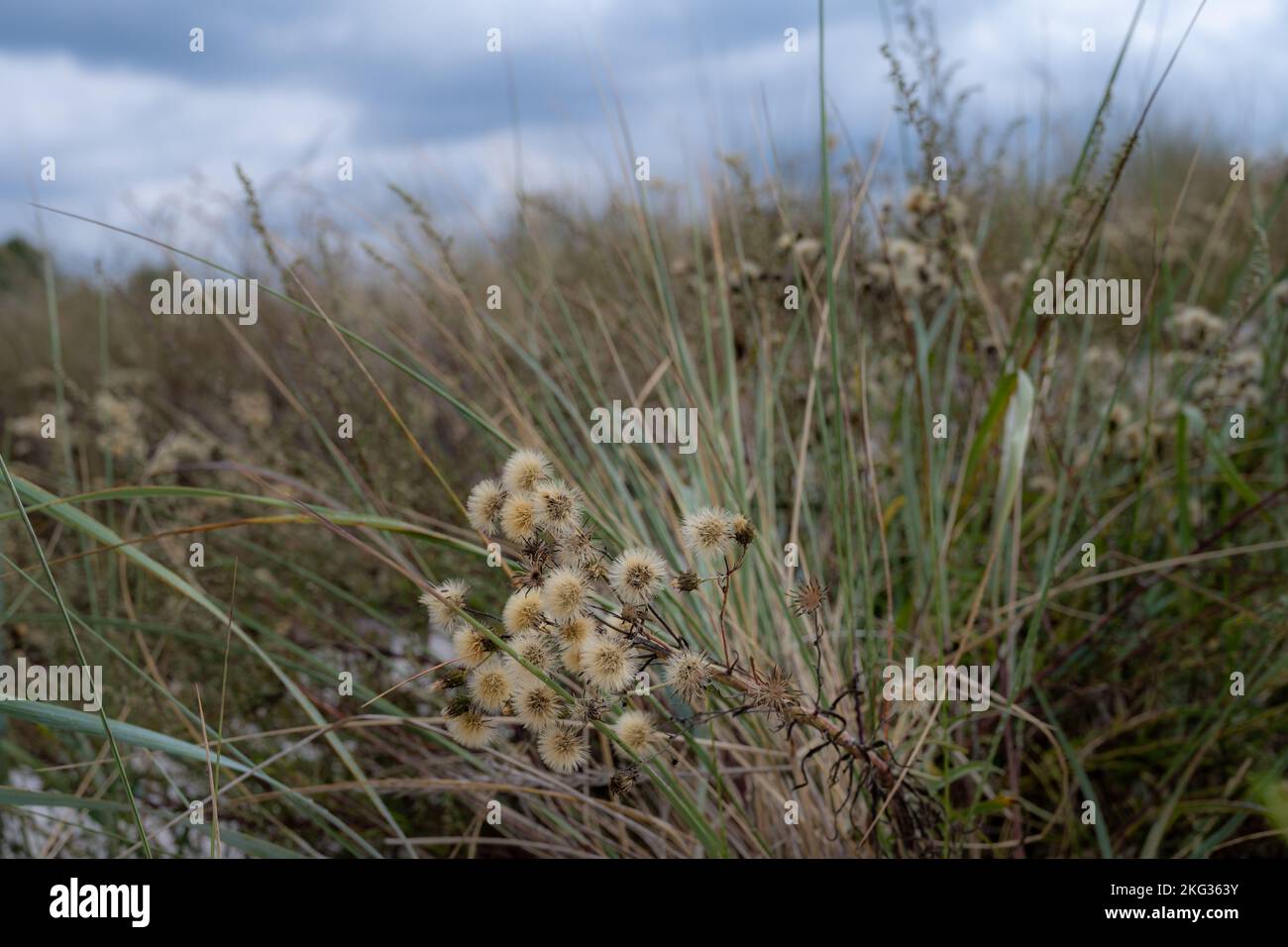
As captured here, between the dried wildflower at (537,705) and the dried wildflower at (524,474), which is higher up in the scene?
the dried wildflower at (524,474)

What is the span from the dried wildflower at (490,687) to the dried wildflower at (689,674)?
14 cm

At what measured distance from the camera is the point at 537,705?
83 centimetres

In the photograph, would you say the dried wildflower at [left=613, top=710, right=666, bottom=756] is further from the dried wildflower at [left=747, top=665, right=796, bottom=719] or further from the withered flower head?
the withered flower head

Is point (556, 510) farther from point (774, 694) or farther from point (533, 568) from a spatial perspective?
point (774, 694)

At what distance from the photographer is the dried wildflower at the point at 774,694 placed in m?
0.83

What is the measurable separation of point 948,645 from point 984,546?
0.51m

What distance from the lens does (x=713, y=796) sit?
132cm

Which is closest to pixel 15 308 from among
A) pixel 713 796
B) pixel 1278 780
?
pixel 713 796

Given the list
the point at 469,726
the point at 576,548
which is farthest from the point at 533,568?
the point at 469,726

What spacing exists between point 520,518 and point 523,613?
82 millimetres

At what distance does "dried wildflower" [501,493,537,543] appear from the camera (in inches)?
32.4

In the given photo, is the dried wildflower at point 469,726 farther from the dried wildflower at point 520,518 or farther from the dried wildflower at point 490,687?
the dried wildflower at point 520,518

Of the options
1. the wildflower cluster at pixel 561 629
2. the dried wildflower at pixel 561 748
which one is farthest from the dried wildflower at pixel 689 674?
the dried wildflower at pixel 561 748

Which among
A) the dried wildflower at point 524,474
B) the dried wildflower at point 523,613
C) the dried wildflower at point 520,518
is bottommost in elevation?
the dried wildflower at point 523,613
